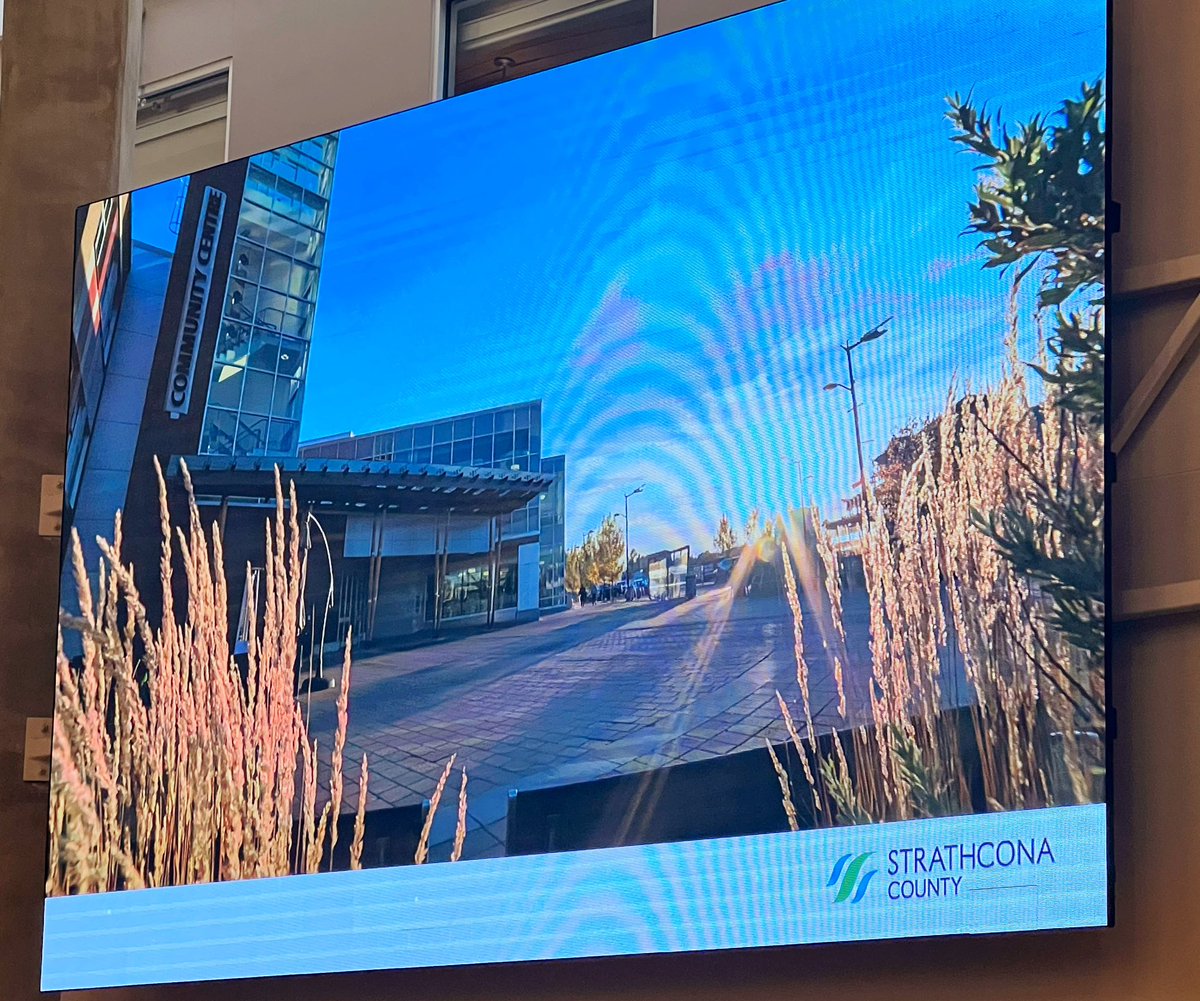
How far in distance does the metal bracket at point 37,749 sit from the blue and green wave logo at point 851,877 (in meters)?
1.73

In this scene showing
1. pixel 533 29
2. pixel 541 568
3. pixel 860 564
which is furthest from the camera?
pixel 533 29

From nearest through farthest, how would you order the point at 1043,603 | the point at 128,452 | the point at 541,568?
the point at 1043,603 → the point at 541,568 → the point at 128,452

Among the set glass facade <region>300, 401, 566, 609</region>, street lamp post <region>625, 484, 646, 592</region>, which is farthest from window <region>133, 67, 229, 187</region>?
street lamp post <region>625, 484, 646, 592</region>

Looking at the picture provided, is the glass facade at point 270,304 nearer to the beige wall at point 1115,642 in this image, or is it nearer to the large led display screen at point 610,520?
the large led display screen at point 610,520

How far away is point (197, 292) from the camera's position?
12.9 ft

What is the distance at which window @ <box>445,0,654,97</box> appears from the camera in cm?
407

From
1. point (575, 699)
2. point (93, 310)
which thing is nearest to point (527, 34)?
point (93, 310)

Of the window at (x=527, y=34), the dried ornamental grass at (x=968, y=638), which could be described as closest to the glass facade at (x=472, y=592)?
the dried ornamental grass at (x=968, y=638)

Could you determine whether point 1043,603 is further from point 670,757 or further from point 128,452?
point 128,452

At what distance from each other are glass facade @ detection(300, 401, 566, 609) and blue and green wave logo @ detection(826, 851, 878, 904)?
2.41 ft

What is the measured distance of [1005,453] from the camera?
290 cm

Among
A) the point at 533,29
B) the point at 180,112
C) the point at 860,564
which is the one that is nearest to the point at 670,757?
the point at 860,564

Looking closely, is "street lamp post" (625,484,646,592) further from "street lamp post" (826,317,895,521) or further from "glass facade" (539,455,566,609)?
"street lamp post" (826,317,895,521)

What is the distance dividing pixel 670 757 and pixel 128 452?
1438mm
